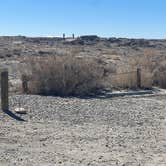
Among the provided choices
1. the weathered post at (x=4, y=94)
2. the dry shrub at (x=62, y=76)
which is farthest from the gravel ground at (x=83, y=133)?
the dry shrub at (x=62, y=76)

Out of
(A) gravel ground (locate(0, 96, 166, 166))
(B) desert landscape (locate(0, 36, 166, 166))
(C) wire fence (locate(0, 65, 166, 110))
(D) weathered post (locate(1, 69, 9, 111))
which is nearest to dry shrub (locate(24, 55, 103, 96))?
(B) desert landscape (locate(0, 36, 166, 166))

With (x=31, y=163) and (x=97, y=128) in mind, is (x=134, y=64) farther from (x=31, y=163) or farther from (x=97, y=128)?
(x=31, y=163)

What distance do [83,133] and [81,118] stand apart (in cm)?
236

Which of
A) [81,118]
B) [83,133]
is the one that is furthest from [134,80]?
[83,133]

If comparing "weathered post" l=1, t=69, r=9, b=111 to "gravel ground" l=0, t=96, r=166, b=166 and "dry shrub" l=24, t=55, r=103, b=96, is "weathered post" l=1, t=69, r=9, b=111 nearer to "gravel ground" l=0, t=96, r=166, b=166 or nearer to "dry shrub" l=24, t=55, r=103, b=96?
"gravel ground" l=0, t=96, r=166, b=166

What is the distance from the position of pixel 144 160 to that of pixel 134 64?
19.3 meters

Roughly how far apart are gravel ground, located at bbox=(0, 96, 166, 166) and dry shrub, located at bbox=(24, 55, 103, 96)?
1.64 meters

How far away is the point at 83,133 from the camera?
14125 mm

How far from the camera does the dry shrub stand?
2208cm

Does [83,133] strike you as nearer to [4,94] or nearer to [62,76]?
[4,94]

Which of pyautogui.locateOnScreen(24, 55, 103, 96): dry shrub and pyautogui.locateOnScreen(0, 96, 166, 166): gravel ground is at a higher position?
pyautogui.locateOnScreen(24, 55, 103, 96): dry shrub

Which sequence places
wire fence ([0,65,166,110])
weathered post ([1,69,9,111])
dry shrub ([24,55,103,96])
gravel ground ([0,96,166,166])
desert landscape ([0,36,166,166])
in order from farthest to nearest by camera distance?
wire fence ([0,65,166,110])
dry shrub ([24,55,103,96])
weathered post ([1,69,9,111])
desert landscape ([0,36,166,166])
gravel ground ([0,96,166,166])

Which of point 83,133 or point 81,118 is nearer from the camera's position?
point 83,133

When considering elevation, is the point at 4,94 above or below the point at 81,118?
above
